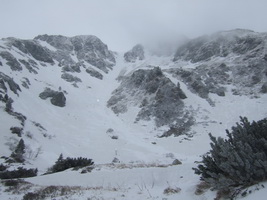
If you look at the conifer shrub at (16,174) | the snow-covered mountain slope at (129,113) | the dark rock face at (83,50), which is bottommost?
the conifer shrub at (16,174)

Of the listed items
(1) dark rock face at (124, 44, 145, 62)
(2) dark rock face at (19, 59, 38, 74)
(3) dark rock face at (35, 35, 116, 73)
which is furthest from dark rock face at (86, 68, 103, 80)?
(1) dark rock face at (124, 44, 145, 62)

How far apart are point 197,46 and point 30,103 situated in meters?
78.9

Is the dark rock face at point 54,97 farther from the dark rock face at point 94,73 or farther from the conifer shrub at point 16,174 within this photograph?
the conifer shrub at point 16,174

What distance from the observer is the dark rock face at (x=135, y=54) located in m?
144

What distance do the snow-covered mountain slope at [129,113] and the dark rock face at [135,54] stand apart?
1630 inches

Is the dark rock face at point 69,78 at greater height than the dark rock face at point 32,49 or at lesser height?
lesser

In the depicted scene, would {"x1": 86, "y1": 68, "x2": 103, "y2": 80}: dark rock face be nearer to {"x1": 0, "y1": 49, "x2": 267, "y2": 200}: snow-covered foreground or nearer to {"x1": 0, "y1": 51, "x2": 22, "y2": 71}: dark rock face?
{"x1": 0, "y1": 49, "x2": 267, "y2": 200}: snow-covered foreground

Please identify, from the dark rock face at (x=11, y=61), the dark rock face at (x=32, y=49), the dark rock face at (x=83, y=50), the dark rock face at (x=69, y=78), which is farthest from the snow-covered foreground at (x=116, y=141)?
the dark rock face at (x=83, y=50)

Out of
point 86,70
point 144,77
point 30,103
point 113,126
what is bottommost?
point 113,126

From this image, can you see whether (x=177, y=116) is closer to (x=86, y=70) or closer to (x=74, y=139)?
(x=74, y=139)

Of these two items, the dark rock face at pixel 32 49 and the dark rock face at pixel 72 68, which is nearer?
the dark rock face at pixel 72 68

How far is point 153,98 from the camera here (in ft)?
212

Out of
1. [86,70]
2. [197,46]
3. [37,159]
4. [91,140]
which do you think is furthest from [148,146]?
[197,46]

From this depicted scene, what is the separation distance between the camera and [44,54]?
336ft
